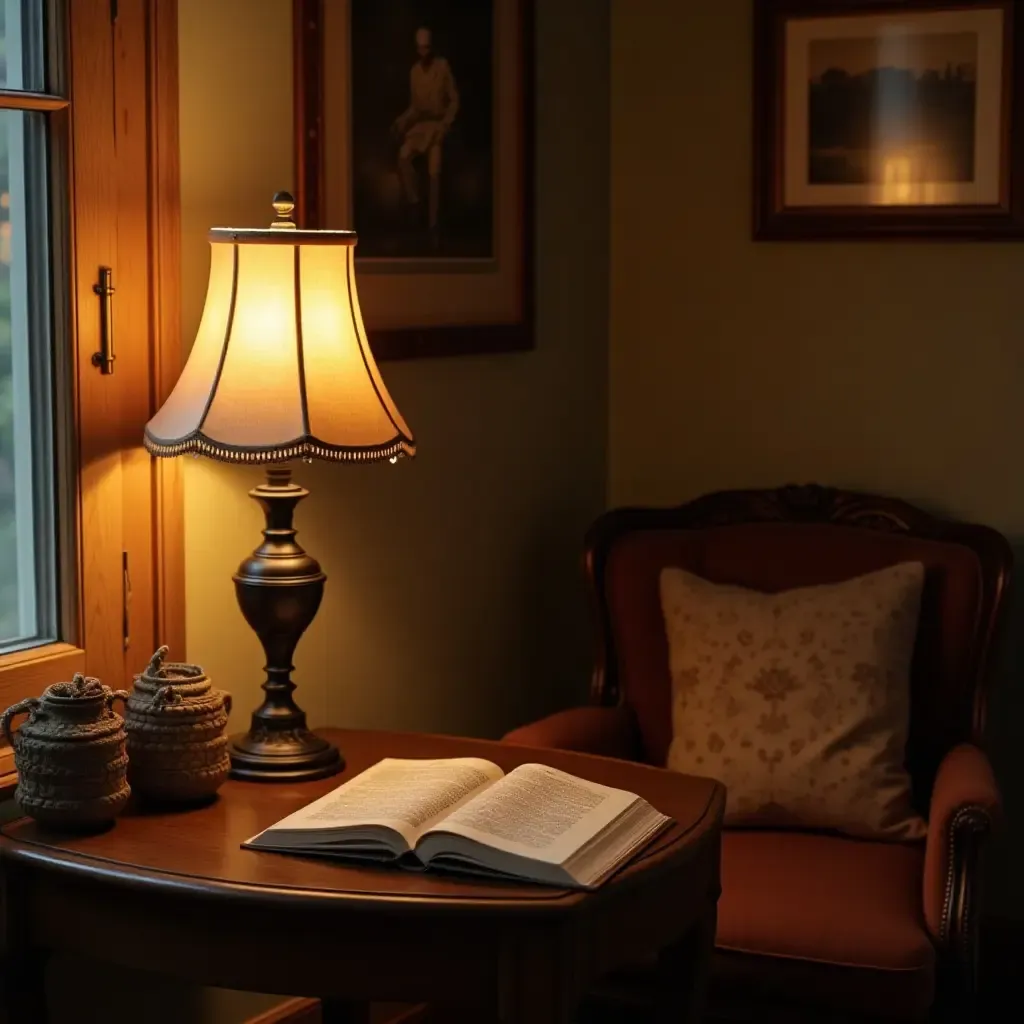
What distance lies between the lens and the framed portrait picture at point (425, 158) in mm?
2510

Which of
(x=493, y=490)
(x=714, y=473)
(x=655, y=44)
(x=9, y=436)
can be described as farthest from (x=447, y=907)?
(x=655, y=44)

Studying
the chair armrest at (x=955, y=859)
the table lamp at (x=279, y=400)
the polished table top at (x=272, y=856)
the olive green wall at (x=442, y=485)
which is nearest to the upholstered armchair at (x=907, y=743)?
the chair armrest at (x=955, y=859)

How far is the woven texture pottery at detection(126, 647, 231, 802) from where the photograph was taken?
1870 mm

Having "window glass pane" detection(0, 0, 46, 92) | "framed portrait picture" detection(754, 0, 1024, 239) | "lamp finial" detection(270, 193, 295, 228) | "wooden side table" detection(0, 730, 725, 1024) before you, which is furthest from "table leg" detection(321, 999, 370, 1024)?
"framed portrait picture" detection(754, 0, 1024, 239)

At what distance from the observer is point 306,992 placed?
169cm

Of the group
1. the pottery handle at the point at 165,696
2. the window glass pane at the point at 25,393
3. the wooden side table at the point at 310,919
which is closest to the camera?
the wooden side table at the point at 310,919

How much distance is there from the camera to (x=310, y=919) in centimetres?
168

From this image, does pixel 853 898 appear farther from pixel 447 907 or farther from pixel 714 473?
pixel 714 473

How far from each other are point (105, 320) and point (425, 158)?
35.1 inches

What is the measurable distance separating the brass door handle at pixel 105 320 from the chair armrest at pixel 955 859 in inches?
52.8

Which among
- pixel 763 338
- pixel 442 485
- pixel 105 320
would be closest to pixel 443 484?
pixel 442 485

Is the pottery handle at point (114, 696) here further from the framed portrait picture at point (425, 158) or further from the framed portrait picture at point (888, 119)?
the framed portrait picture at point (888, 119)

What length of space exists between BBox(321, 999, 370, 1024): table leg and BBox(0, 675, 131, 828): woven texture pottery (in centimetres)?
67

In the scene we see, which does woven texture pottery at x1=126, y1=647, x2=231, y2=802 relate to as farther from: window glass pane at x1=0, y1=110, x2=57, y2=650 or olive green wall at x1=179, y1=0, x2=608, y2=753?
olive green wall at x1=179, y1=0, x2=608, y2=753
